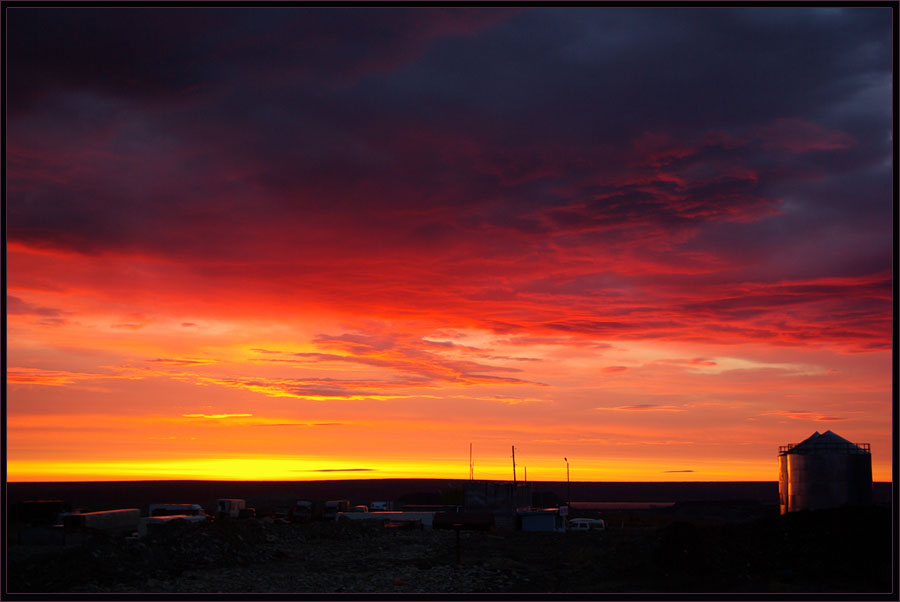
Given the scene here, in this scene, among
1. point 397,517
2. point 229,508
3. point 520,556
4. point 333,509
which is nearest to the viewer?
point 520,556

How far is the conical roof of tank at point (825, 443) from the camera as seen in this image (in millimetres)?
48625

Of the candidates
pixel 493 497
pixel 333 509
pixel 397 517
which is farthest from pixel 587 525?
pixel 333 509

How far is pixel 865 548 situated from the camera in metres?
34.0

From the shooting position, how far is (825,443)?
48875 millimetres

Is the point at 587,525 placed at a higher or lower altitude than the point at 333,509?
higher

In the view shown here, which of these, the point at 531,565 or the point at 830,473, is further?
the point at 830,473

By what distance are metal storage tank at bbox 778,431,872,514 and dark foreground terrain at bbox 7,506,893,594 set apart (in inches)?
420

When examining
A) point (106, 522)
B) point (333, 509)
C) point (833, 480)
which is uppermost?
point (833, 480)

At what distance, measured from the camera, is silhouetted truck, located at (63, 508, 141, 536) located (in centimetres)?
5244

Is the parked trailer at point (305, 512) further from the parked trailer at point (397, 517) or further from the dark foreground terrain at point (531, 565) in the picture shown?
the dark foreground terrain at point (531, 565)

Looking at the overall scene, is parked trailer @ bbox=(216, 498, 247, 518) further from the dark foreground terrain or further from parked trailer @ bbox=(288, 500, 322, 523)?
the dark foreground terrain

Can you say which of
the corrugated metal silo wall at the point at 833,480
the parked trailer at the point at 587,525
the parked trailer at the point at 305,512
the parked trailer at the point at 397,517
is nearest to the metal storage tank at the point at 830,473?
the corrugated metal silo wall at the point at 833,480

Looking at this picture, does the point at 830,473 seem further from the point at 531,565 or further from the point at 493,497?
the point at 493,497

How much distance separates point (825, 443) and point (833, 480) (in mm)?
2112
